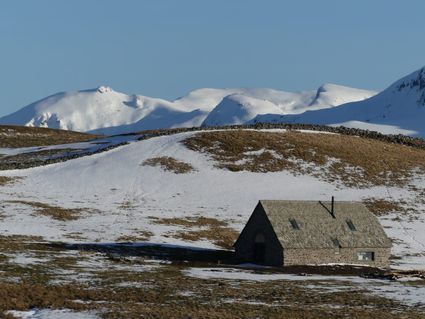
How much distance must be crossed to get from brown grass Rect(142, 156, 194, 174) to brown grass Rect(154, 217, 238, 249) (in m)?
22.7

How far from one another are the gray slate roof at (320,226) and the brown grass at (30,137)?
298ft

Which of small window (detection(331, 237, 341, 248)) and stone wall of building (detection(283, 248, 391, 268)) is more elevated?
small window (detection(331, 237, 341, 248))

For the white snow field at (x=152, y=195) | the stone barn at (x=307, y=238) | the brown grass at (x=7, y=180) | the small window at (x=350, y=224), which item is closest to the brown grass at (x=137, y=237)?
the white snow field at (x=152, y=195)

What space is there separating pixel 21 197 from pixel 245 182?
30073 mm

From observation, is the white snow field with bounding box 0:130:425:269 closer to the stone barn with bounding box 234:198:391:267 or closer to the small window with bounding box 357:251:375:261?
the small window with bounding box 357:251:375:261

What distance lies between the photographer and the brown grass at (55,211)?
85.4 meters

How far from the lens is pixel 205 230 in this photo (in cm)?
8525

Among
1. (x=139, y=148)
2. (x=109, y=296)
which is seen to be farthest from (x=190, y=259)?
(x=139, y=148)

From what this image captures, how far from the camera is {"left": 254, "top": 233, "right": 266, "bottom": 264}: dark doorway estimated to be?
74188 mm

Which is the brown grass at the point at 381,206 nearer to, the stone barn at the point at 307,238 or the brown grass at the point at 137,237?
the stone barn at the point at 307,238

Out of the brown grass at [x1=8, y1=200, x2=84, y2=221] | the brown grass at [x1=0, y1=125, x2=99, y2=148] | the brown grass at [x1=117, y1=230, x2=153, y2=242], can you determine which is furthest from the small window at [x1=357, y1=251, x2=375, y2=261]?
the brown grass at [x1=0, y1=125, x2=99, y2=148]

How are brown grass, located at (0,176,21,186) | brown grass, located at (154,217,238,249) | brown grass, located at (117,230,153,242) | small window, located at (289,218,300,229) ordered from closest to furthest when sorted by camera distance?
small window, located at (289,218,300,229) → brown grass, located at (117,230,153,242) → brown grass, located at (154,217,238,249) → brown grass, located at (0,176,21,186)

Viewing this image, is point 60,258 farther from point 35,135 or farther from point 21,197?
point 35,135

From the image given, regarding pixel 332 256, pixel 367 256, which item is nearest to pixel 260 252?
pixel 332 256
